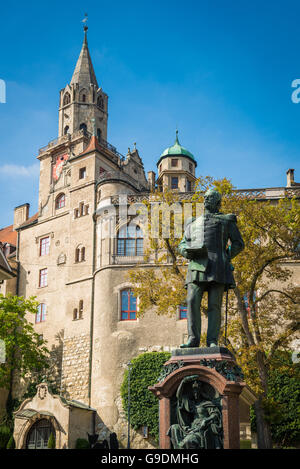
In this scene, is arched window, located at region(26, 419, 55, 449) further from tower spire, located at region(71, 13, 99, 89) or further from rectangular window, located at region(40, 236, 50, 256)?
tower spire, located at region(71, 13, 99, 89)

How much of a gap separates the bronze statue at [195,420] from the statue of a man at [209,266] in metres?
0.79

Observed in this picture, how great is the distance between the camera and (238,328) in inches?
898

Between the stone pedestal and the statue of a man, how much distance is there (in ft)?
1.11

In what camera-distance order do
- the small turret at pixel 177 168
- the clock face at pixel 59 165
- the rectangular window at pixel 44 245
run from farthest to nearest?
the small turret at pixel 177 168 → the clock face at pixel 59 165 → the rectangular window at pixel 44 245

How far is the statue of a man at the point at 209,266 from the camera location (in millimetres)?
9859

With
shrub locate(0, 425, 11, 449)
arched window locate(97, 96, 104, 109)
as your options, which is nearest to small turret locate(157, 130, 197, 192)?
arched window locate(97, 96, 104, 109)

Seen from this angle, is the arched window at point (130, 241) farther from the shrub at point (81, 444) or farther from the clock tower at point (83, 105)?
the clock tower at point (83, 105)

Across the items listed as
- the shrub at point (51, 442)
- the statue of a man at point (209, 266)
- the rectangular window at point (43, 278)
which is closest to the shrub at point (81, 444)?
the shrub at point (51, 442)

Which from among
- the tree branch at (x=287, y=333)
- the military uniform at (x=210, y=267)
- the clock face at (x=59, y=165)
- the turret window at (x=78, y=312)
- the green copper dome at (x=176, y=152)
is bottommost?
the military uniform at (x=210, y=267)

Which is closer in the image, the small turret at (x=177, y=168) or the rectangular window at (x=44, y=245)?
the rectangular window at (x=44, y=245)

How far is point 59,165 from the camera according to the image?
4969cm

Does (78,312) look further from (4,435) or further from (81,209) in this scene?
(4,435)

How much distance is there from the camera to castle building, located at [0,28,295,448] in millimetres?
33469

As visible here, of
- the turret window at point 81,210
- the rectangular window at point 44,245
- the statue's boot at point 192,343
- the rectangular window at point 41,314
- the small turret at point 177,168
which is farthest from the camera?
the small turret at point 177,168
